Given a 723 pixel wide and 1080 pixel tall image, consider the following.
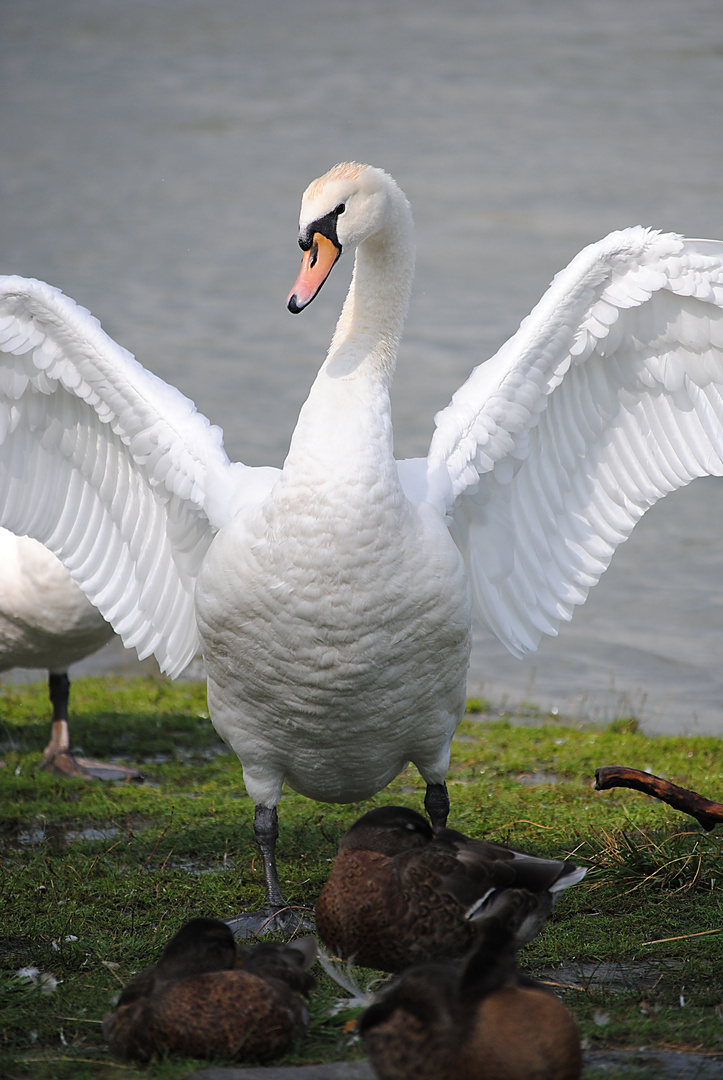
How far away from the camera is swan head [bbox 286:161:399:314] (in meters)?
4.60

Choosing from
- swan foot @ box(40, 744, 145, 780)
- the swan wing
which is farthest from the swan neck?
swan foot @ box(40, 744, 145, 780)

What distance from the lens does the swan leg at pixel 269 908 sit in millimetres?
4562

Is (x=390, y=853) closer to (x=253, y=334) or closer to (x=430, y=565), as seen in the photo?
(x=430, y=565)

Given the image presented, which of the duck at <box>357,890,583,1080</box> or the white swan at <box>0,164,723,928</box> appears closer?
the duck at <box>357,890,583,1080</box>

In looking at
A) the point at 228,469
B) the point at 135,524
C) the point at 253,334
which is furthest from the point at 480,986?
the point at 253,334

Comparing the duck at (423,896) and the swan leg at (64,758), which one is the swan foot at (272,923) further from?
the swan leg at (64,758)

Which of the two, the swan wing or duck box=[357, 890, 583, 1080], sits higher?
the swan wing

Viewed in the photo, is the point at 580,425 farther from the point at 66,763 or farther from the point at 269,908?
the point at 66,763

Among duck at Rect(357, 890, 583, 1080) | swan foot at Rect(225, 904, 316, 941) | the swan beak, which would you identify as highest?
the swan beak

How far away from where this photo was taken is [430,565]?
4387mm

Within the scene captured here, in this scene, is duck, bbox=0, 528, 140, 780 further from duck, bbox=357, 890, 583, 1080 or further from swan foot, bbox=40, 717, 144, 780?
duck, bbox=357, 890, 583, 1080

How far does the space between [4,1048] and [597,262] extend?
3.22 meters

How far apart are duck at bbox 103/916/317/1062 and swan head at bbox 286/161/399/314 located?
7.20ft

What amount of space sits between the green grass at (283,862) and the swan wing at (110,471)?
0.92 meters
